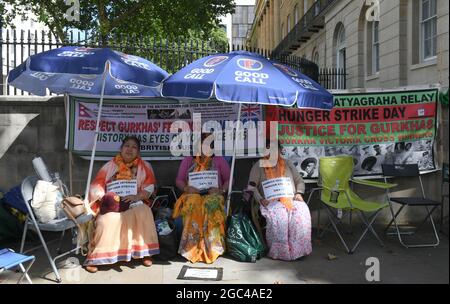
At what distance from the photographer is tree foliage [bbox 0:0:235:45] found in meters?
15.7

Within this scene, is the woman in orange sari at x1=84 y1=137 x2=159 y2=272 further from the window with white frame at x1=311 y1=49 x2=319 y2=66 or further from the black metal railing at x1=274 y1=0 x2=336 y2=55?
the window with white frame at x1=311 y1=49 x2=319 y2=66

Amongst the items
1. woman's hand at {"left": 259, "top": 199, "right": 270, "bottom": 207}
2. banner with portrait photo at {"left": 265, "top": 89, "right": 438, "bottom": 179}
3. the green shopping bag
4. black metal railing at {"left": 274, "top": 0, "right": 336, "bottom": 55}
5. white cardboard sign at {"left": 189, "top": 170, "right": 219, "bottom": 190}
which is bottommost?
the green shopping bag

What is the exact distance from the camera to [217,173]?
17.4 ft

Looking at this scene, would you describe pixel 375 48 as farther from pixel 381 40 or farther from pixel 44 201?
pixel 44 201

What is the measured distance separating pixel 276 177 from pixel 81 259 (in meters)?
2.47

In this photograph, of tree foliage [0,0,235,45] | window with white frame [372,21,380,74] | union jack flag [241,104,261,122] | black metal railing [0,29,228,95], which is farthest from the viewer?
tree foliage [0,0,235,45]

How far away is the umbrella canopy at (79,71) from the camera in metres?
4.57

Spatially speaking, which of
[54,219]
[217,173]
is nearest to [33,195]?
[54,219]

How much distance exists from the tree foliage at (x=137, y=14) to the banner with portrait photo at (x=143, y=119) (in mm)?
9998

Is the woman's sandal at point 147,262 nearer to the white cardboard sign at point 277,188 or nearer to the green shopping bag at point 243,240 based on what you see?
the green shopping bag at point 243,240

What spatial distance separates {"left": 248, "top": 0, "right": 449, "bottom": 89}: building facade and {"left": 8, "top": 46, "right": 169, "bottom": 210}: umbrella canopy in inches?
124

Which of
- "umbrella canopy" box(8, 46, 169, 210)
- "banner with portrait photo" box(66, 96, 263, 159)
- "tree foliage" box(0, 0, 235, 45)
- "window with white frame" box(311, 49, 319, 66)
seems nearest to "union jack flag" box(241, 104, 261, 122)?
"banner with portrait photo" box(66, 96, 263, 159)

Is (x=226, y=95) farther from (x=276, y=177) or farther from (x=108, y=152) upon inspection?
(x=108, y=152)

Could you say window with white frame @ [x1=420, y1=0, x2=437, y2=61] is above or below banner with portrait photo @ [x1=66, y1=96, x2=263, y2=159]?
above
